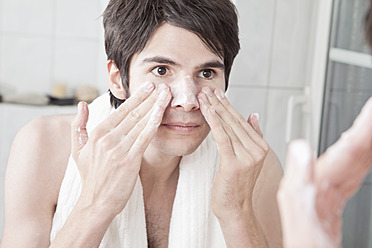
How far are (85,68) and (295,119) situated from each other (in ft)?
3.39

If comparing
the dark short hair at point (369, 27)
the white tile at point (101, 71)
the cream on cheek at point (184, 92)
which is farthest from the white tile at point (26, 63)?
the dark short hair at point (369, 27)

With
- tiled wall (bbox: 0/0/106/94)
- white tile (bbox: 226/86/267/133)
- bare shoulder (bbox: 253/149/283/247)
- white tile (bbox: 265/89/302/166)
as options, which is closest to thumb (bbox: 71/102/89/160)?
bare shoulder (bbox: 253/149/283/247)

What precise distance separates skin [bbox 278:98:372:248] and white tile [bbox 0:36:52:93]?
2135 millimetres

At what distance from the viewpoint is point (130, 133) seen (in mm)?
1051

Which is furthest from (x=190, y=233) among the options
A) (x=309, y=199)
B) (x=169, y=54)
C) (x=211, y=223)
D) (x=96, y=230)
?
(x=309, y=199)

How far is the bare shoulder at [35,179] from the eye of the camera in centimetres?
122

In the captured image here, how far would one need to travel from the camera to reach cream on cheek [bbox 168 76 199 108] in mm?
1089

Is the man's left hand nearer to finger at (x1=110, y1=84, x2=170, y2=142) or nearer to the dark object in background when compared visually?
finger at (x1=110, y1=84, x2=170, y2=142)

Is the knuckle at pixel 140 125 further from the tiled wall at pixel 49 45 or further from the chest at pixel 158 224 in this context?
the tiled wall at pixel 49 45

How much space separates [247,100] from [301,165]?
1.67m

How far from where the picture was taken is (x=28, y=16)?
2318 mm

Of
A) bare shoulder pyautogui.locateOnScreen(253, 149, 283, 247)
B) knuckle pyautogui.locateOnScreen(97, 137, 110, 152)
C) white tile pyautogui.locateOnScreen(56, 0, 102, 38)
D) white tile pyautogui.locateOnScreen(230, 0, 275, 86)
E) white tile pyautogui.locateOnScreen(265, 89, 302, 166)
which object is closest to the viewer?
knuckle pyautogui.locateOnScreen(97, 137, 110, 152)

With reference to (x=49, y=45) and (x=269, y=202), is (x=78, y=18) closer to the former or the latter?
(x=49, y=45)

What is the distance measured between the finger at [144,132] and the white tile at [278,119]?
1.08 meters
